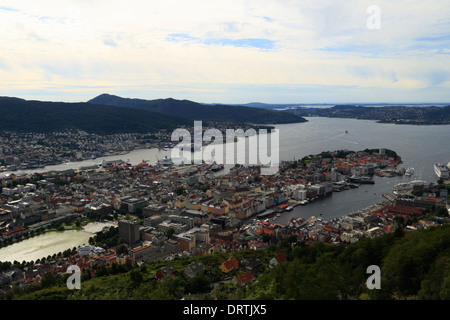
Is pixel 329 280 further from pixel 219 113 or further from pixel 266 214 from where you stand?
pixel 219 113

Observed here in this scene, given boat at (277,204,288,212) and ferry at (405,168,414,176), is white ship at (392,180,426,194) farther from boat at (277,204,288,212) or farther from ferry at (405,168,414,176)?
boat at (277,204,288,212)

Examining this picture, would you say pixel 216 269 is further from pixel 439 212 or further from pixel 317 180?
pixel 317 180

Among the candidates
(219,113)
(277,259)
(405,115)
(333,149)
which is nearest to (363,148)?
(333,149)

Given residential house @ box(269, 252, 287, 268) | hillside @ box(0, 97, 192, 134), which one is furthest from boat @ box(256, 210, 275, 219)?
hillside @ box(0, 97, 192, 134)

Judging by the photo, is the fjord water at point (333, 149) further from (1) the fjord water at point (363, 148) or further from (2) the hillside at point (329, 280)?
(2) the hillside at point (329, 280)
